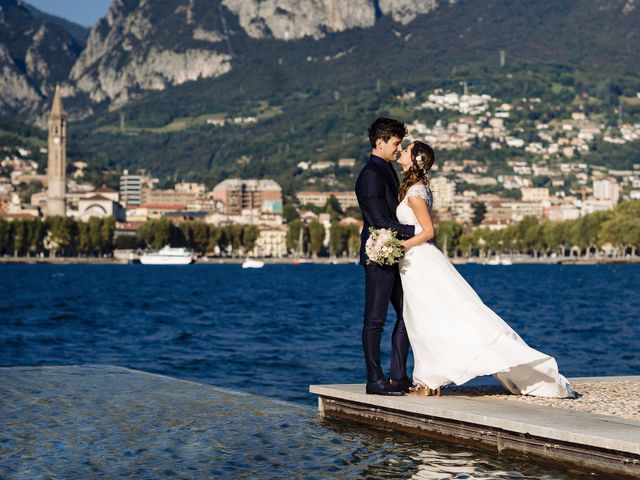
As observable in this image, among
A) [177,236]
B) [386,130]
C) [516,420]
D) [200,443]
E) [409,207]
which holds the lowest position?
[200,443]

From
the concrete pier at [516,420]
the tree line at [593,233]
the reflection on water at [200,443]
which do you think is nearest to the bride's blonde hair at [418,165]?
the concrete pier at [516,420]

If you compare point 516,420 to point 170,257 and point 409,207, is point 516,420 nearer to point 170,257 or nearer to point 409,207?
point 409,207

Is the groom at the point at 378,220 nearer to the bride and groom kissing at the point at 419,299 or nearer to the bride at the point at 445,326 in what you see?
the bride and groom kissing at the point at 419,299

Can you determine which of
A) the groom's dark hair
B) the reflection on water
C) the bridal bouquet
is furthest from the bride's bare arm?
the reflection on water

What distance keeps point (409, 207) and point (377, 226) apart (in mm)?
404

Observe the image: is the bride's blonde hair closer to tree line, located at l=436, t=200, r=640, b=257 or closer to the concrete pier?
the concrete pier

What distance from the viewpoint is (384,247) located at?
12.9 meters

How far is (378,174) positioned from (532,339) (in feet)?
65.5

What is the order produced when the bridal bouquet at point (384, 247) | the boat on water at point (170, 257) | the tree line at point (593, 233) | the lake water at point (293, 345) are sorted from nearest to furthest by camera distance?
the lake water at point (293, 345) < the bridal bouquet at point (384, 247) < the tree line at point (593, 233) < the boat on water at point (170, 257)

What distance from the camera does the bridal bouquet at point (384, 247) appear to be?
12922 millimetres

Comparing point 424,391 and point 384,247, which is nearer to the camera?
point 384,247

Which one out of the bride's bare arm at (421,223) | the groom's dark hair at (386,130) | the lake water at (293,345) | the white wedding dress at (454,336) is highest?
the groom's dark hair at (386,130)

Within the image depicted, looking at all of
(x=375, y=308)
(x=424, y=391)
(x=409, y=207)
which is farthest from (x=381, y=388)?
(x=409, y=207)

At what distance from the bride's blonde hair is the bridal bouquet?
53 centimetres
